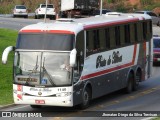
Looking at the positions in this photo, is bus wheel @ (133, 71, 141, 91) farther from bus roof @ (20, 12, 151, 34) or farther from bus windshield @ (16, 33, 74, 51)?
bus windshield @ (16, 33, 74, 51)

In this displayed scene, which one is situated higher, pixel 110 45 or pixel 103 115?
pixel 110 45

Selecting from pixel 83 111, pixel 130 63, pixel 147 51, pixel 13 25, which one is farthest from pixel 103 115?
pixel 13 25

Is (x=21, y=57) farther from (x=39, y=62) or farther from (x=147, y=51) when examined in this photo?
(x=147, y=51)

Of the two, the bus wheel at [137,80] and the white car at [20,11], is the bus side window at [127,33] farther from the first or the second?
the white car at [20,11]

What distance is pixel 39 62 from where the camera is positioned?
63.9ft

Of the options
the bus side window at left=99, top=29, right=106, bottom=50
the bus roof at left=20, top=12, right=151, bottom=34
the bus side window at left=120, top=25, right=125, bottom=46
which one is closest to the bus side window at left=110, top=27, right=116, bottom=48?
the bus roof at left=20, top=12, right=151, bottom=34

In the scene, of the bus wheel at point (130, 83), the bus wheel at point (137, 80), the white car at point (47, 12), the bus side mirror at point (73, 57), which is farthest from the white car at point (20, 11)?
the bus side mirror at point (73, 57)

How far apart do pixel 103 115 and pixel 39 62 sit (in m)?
2.67

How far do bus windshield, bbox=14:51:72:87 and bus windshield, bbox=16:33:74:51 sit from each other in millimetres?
210

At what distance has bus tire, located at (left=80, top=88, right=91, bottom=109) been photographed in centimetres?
2050

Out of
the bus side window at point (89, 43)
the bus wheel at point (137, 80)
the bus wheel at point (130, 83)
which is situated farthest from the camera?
the bus wheel at point (137, 80)

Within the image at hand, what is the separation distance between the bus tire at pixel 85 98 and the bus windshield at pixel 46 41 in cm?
190

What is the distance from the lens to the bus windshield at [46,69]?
19.4 metres

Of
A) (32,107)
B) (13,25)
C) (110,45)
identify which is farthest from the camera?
(13,25)
